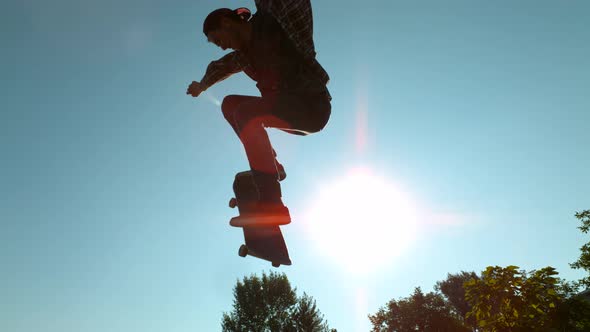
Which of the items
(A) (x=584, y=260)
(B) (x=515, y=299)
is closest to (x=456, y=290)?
(A) (x=584, y=260)

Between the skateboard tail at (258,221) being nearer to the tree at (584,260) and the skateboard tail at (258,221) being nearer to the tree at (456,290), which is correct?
the tree at (584,260)

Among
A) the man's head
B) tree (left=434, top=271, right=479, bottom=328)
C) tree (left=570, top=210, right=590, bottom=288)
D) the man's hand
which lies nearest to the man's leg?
the man's head

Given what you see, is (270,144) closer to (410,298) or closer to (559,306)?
(559,306)

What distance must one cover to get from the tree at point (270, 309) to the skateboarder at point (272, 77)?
117ft

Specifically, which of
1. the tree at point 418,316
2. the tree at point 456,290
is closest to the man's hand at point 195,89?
the tree at point 418,316

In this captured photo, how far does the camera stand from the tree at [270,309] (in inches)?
1351

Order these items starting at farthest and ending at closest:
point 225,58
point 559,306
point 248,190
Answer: point 559,306, point 225,58, point 248,190

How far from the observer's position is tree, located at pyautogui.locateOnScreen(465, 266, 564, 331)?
7.15 metres

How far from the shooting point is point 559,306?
7441 mm

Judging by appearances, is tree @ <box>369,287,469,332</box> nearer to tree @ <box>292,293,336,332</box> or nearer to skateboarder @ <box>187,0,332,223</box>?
tree @ <box>292,293,336,332</box>

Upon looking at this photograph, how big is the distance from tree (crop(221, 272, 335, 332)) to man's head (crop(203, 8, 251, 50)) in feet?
119

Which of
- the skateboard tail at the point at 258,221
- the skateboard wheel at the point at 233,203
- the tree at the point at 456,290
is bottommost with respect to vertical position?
the skateboard tail at the point at 258,221

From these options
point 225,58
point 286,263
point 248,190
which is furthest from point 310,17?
point 286,263

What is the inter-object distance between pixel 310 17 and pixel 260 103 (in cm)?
96
